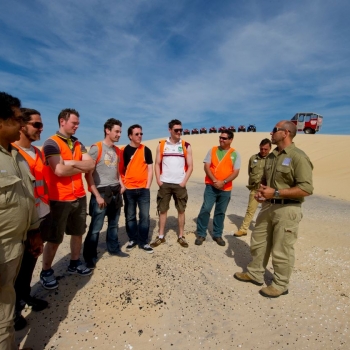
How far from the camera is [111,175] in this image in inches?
136

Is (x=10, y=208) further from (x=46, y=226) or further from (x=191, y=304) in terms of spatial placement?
(x=191, y=304)

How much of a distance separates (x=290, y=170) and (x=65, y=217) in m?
2.87

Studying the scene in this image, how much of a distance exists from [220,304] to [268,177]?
1.74 meters

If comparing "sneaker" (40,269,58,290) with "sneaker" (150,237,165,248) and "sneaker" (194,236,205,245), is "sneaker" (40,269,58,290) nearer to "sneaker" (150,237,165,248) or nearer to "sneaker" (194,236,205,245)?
"sneaker" (150,237,165,248)

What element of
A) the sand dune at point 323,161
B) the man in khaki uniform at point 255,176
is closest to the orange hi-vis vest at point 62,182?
the man in khaki uniform at point 255,176

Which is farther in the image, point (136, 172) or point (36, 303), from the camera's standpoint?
point (136, 172)

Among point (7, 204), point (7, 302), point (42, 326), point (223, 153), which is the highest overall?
point (223, 153)

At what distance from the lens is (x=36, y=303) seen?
8.36 ft

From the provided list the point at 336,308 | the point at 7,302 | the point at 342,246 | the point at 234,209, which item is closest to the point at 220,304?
the point at 336,308

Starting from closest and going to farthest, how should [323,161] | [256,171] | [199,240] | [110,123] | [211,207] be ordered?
[110,123] < [199,240] < [211,207] < [256,171] < [323,161]

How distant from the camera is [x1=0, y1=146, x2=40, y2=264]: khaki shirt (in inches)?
60.0

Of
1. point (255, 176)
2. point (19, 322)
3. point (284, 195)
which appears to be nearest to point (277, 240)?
point (284, 195)

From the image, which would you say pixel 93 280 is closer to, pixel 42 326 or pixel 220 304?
pixel 42 326

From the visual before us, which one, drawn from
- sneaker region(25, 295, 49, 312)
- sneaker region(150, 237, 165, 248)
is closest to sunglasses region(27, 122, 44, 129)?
sneaker region(25, 295, 49, 312)
